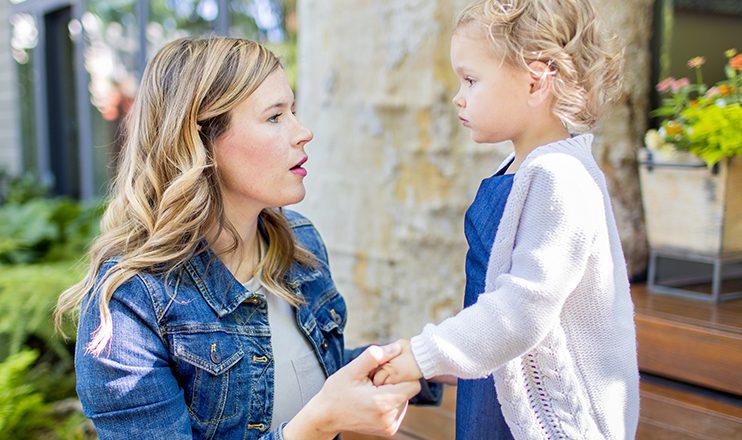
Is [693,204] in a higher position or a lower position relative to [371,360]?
higher

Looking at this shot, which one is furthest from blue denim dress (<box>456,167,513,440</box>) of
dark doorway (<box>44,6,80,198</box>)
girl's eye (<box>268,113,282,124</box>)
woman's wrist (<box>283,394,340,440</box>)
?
dark doorway (<box>44,6,80,198</box>)

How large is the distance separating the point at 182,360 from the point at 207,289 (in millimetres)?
156

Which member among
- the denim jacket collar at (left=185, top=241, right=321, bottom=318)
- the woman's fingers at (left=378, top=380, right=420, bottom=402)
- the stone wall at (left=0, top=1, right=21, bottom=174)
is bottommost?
the woman's fingers at (left=378, top=380, right=420, bottom=402)

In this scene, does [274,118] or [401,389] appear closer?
[401,389]

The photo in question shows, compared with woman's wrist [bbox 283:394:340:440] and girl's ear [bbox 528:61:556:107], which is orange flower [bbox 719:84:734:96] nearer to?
girl's ear [bbox 528:61:556:107]

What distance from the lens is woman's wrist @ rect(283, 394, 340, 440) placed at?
1.31m

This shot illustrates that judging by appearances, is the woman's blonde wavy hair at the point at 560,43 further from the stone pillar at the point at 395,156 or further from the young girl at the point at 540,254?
the stone pillar at the point at 395,156

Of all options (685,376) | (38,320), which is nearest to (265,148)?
(685,376)

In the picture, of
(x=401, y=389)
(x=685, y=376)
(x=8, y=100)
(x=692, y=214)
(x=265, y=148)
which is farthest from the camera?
(x=8, y=100)

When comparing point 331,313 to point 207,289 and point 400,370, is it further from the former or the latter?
point 400,370

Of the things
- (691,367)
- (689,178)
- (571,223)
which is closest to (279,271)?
(571,223)

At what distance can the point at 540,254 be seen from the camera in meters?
1.21

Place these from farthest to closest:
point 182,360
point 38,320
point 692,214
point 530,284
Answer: point 38,320 → point 692,214 → point 182,360 → point 530,284

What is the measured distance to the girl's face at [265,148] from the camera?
1524mm
